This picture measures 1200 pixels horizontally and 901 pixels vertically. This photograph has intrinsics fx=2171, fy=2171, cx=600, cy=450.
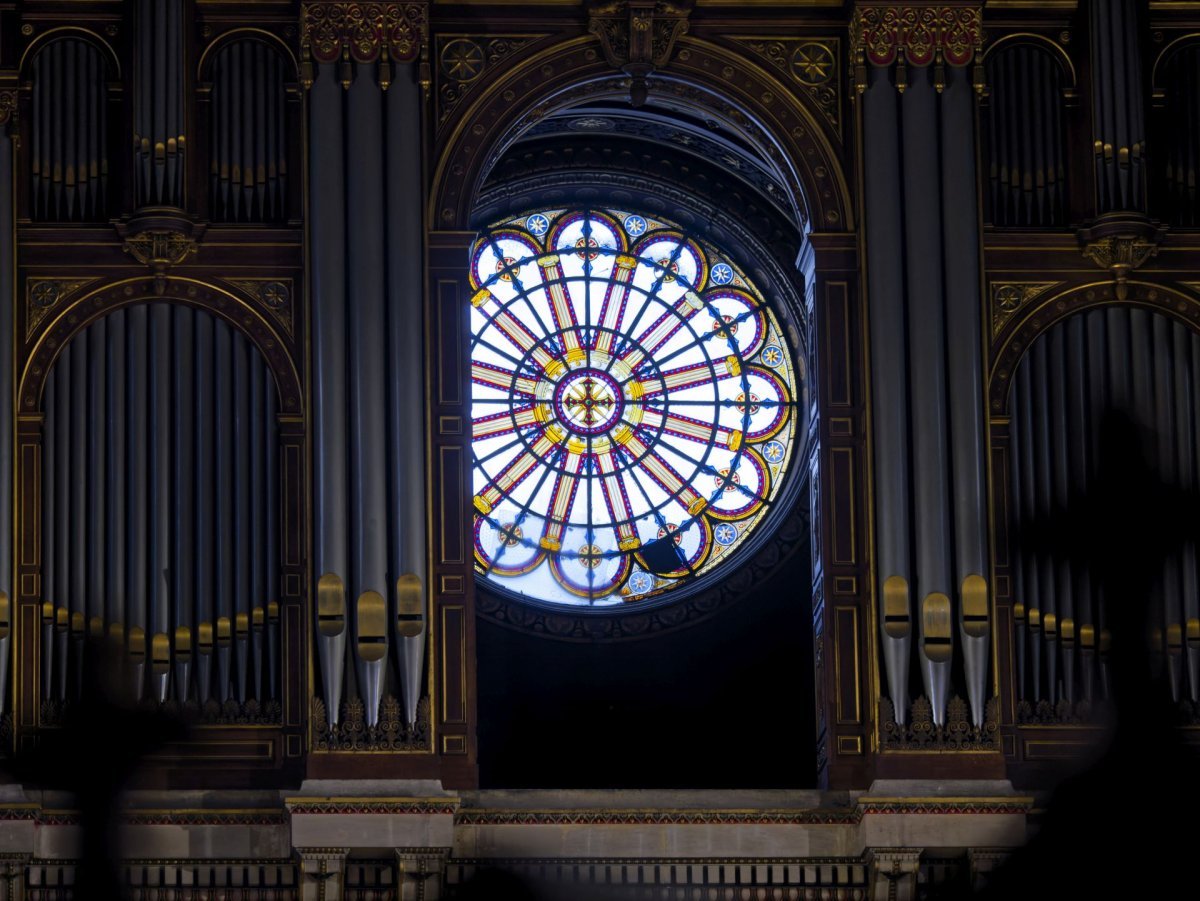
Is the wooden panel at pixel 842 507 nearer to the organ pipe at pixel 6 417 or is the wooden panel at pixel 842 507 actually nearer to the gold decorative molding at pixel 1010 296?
the gold decorative molding at pixel 1010 296

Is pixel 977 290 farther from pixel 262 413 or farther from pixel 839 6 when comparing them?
pixel 262 413

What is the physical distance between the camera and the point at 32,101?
14641 mm

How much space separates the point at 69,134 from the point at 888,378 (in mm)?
5702

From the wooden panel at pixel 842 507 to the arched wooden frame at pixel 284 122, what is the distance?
154 inches

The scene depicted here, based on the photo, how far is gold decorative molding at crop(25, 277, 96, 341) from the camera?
14227 mm

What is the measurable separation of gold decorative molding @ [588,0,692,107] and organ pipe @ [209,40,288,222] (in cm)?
219

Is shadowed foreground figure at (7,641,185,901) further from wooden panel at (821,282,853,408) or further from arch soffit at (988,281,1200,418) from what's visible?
arch soffit at (988,281,1200,418)

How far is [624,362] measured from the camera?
1845cm

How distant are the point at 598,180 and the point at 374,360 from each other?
5.29m

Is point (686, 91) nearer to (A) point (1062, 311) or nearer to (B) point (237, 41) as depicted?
(A) point (1062, 311)

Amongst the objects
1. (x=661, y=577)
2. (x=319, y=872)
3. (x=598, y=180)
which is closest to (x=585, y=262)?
(x=598, y=180)

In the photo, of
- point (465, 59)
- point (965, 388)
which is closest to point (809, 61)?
point (465, 59)

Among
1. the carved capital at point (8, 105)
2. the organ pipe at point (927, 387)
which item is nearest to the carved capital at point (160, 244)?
the carved capital at point (8, 105)

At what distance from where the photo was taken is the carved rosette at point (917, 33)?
1460cm
